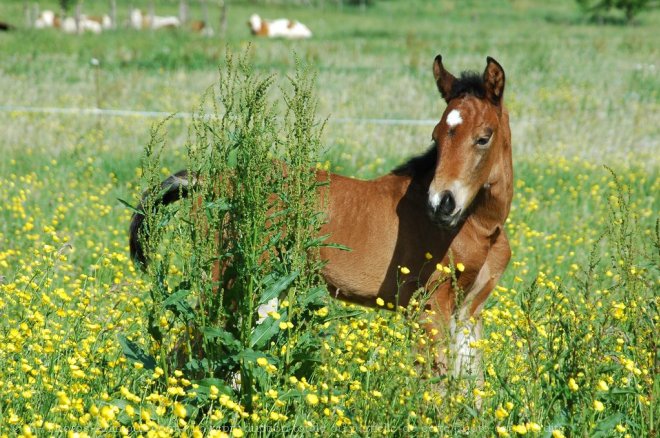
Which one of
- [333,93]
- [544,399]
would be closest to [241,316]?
[544,399]

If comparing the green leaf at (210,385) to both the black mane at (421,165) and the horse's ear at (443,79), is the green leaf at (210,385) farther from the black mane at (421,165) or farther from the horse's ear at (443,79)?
the horse's ear at (443,79)

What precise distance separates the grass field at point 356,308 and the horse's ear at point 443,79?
1.24 metres

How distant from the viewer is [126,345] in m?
4.40

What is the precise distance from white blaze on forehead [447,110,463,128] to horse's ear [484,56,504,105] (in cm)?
29

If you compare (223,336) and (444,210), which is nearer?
(223,336)

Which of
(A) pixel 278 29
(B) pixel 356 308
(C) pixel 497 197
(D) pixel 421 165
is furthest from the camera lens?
(A) pixel 278 29

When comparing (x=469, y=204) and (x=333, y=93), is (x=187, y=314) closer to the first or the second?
(x=469, y=204)

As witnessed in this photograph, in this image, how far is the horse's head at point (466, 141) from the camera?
506 centimetres

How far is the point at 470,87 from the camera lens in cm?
532

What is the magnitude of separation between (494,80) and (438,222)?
94cm

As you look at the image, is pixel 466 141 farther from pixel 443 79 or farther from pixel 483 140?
pixel 443 79

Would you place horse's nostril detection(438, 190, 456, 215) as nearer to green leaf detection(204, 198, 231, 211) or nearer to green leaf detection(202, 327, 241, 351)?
green leaf detection(204, 198, 231, 211)

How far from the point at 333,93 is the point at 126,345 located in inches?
513

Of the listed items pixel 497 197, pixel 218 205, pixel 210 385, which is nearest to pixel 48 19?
pixel 497 197
